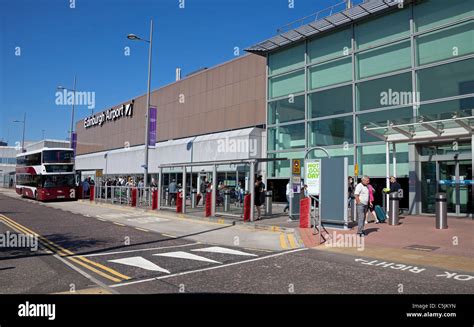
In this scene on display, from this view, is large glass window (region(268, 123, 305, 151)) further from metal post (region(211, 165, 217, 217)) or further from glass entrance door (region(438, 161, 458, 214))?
glass entrance door (region(438, 161, 458, 214))

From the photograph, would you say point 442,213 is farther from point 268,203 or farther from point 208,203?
point 208,203

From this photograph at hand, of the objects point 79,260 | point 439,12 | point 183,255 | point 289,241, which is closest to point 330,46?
point 439,12

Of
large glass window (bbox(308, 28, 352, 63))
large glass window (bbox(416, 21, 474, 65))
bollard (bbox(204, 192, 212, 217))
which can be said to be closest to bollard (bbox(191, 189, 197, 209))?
bollard (bbox(204, 192, 212, 217))

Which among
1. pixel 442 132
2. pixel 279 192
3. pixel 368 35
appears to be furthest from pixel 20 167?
pixel 442 132

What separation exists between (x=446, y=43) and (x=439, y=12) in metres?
1.49

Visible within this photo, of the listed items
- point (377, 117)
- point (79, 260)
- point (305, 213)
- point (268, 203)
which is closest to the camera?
point (79, 260)

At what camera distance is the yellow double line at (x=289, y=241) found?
34.1 feet

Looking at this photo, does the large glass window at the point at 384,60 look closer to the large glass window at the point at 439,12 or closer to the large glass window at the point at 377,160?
the large glass window at the point at 439,12

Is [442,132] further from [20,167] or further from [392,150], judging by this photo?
[20,167]

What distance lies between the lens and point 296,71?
22.6m

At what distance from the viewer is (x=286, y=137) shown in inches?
902

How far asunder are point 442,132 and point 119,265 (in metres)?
13.4

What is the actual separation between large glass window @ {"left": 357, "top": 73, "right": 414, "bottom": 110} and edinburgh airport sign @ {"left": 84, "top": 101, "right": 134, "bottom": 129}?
28.8 m
